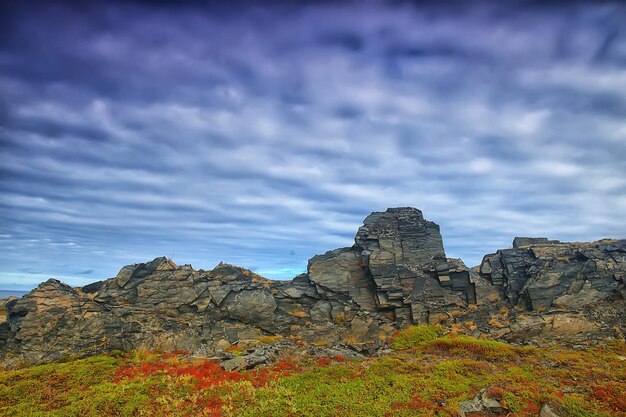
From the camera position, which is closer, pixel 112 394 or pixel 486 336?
pixel 112 394

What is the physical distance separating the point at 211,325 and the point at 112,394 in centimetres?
2386

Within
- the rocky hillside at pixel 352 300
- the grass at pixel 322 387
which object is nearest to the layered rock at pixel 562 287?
the rocky hillside at pixel 352 300

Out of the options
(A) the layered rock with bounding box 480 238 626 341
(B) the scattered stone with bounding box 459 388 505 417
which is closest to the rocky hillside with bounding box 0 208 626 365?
(A) the layered rock with bounding box 480 238 626 341

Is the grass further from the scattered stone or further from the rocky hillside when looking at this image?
the rocky hillside

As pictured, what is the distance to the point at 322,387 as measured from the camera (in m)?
17.8

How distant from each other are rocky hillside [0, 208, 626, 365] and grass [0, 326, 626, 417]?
1162cm

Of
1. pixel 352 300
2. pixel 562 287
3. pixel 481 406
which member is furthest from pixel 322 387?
pixel 562 287

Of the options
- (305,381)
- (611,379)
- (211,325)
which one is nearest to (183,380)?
(305,381)

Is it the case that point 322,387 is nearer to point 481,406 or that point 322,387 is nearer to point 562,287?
point 481,406

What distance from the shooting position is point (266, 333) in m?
41.3

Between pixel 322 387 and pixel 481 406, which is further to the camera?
pixel 322 387

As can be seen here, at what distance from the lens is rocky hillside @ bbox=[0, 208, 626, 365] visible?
33.3 meters

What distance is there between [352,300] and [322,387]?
26.0 meters

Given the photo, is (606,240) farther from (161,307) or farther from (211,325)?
(161,307)
